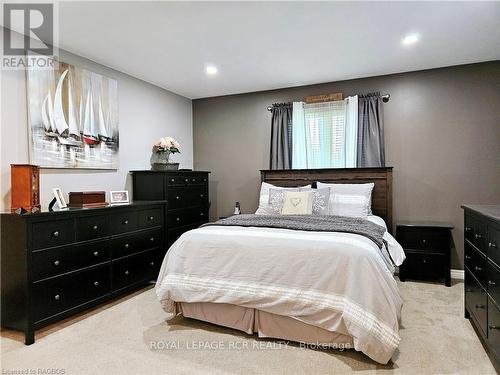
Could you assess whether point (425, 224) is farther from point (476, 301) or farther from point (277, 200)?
point (277, 200)

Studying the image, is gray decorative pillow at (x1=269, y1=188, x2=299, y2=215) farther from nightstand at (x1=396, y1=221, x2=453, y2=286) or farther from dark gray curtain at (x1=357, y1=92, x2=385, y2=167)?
nightstand at (x1=396, y1=221, x2=453, y2=286)

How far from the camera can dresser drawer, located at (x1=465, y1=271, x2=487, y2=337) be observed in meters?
2.14

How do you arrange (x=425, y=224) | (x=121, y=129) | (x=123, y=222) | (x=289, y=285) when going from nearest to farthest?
(x=289, y=285)
(x=123, y=222)
(x=425, y=224)
(x=121, y=129)

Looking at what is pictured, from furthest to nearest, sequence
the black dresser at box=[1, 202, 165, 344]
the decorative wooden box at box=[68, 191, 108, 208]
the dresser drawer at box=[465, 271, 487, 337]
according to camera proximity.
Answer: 1. the decorative wooden box at box=[68, 191, 108, 208]
2. the black dresser at box=[1, 202, 165, 344]
3. the dresser drawer at box=[465, 271, 487, 337]

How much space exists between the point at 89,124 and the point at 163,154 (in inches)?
43.9

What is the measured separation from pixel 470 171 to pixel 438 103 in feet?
3.03

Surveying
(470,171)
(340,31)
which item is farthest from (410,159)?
(340,31)

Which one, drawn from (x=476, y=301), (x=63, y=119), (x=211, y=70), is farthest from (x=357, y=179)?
(x=63, y=119)

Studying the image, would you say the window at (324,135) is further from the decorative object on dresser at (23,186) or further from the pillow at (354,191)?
the decorative object on dresser at (23,186)

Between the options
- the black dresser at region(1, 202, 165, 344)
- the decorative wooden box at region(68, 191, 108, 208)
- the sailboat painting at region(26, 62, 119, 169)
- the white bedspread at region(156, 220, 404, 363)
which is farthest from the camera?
the decorative wooden box at region(68, 191, 108, 208)

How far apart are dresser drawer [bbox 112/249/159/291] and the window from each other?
2.35m

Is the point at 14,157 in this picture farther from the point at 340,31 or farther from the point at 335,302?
the point at 340,31

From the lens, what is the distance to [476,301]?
7.68 feet

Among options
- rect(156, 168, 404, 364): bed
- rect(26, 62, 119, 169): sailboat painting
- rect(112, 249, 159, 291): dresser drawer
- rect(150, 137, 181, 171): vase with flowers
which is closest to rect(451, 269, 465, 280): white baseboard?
rect(156, 168, 404, 364): bed
